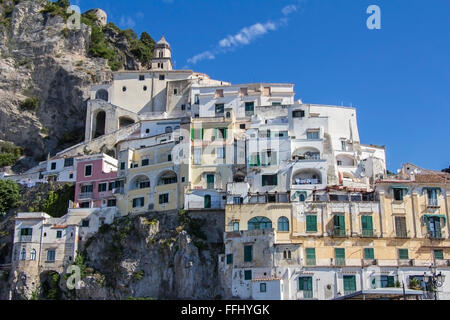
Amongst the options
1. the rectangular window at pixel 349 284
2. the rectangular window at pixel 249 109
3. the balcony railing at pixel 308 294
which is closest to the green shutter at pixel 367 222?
the rectangular window at pixel 349 284

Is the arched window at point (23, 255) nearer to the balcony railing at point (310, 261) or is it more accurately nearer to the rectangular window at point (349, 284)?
the balcony railing at point (310, 261)

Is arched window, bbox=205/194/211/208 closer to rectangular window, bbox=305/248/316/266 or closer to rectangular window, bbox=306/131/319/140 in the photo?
rectangular window, bbox=305/248/316/266

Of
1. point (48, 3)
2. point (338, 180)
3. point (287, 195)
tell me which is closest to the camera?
point (287, 195)

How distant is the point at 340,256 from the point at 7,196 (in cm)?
3778

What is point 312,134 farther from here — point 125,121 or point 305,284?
point 125,121

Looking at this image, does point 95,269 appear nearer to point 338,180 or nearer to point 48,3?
point 338,180

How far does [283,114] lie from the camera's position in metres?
72.9

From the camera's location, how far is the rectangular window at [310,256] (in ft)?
181

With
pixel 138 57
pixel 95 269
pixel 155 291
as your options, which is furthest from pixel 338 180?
pixel 138 57

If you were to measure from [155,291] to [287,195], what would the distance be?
1460cm

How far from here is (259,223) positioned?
57.2 meters

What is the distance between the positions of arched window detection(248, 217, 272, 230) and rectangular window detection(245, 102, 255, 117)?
2004 cm

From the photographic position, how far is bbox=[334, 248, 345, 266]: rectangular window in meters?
55.5

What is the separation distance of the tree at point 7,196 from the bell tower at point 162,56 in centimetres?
2865
